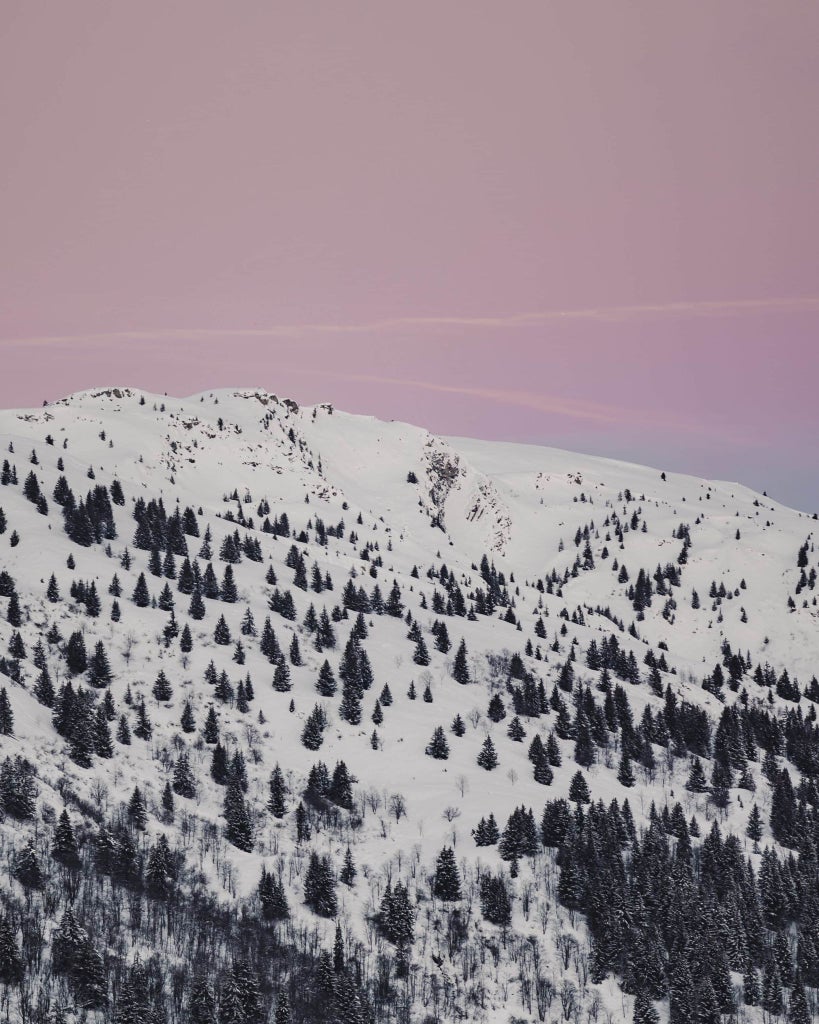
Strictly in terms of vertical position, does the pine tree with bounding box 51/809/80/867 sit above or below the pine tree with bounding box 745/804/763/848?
above

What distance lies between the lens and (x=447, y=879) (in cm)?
14750

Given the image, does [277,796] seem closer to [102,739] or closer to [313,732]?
[313,732]

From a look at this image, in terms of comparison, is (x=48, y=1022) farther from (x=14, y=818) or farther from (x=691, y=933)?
(x=691, y=933)

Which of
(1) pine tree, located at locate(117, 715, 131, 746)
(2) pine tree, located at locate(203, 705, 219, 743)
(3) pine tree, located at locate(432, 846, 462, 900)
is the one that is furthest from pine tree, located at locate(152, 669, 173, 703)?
(3) pine tree, located at locate(432, 846, 462, 900)

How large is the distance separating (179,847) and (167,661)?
48.6m

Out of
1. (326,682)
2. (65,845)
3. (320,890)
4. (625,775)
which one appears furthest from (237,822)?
(625,775)

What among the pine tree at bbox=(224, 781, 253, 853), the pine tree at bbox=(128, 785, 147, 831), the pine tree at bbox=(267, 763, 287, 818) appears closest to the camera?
the pine tree at bbox=(128, 785, 147, 831)

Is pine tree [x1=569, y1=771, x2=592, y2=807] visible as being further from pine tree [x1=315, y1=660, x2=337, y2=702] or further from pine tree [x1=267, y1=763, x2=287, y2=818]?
pine tree [x1=267, y1=763, x2=287, y2=818]

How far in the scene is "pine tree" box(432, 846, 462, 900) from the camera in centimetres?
14712

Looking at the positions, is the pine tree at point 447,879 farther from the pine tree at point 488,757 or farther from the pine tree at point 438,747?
the pine tree at point 488,757

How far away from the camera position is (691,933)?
5758 inches

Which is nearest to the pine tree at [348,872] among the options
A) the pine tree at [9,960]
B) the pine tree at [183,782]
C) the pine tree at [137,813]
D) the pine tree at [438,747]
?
the pine tree at [183,782]

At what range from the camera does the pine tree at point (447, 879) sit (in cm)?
14712

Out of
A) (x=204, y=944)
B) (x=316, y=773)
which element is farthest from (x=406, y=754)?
(x=204, y=944)
